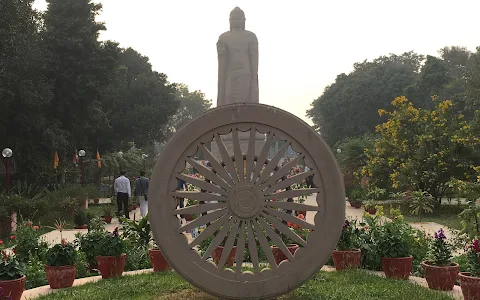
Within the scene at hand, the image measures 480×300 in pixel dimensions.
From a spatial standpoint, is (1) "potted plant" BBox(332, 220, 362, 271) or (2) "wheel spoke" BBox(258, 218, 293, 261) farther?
(1) "potted plant" BBox(332, 220, 362, 271)

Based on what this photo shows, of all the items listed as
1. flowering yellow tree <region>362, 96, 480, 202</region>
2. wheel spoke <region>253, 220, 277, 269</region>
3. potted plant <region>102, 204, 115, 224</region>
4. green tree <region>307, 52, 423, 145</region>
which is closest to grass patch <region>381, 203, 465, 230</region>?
flowering yellow tree <region>362, 96, 480, 202</region>

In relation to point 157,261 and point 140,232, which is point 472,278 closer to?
point 157,261

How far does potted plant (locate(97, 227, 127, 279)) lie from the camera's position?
6676 millimetres

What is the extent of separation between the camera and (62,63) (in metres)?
24.1

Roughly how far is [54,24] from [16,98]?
16.9 ft

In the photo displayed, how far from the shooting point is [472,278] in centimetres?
534

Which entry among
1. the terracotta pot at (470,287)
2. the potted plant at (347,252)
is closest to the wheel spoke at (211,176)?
the potted plant at (347,252)

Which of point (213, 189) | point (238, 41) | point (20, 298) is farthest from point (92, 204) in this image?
point (213, 189)

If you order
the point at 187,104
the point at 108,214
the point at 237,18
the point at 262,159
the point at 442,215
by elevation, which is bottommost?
the point at 442,215

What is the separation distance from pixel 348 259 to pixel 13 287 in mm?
4236

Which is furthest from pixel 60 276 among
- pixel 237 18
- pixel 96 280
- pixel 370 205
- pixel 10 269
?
pixel 370 205

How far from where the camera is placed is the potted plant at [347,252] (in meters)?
6.84

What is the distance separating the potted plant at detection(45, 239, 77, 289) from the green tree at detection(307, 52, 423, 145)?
3904 cm

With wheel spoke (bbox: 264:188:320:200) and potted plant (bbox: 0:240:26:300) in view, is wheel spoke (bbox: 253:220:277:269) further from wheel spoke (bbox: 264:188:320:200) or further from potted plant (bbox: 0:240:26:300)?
potted plant (bbox: 0:240:26:300)
